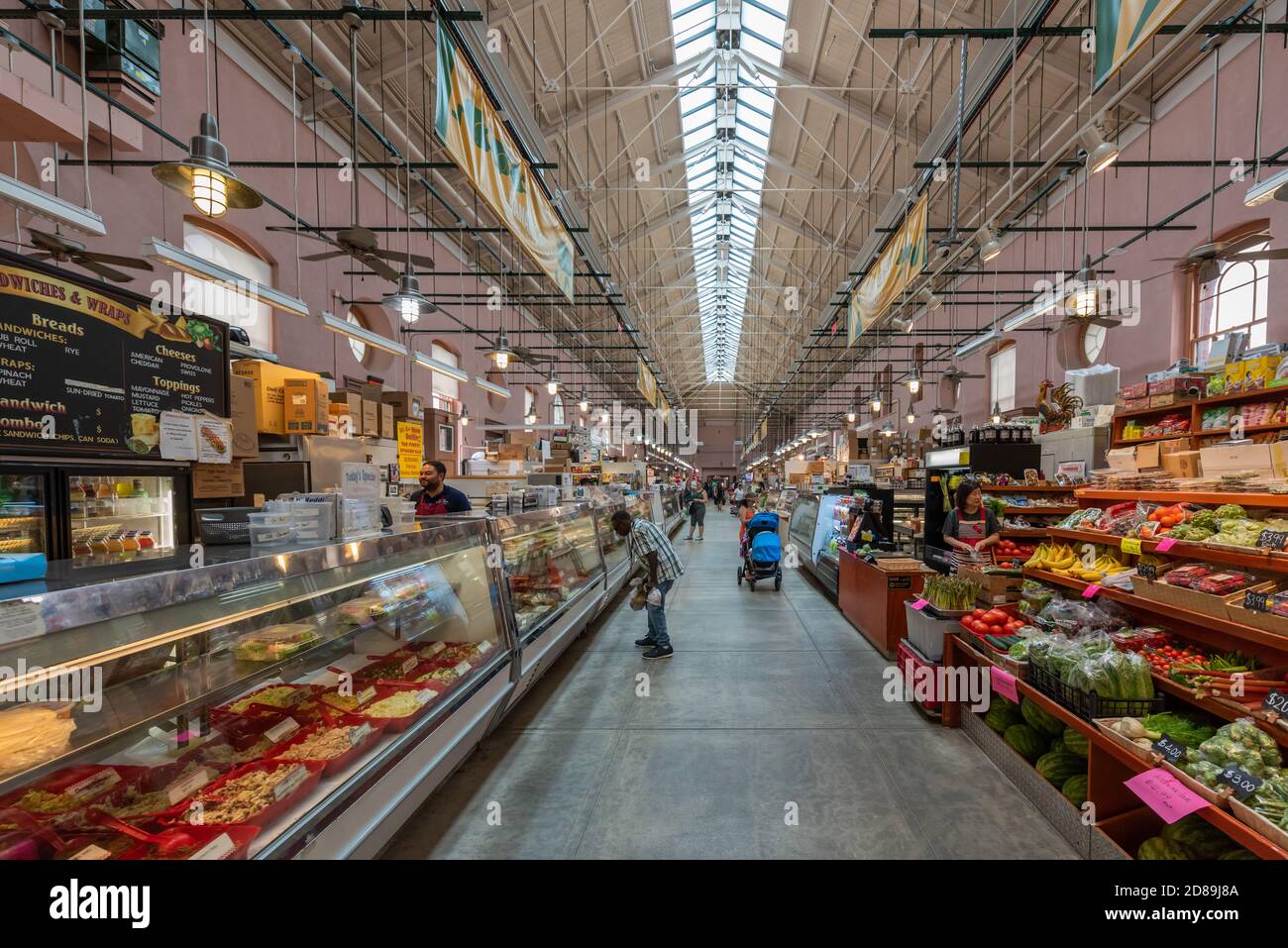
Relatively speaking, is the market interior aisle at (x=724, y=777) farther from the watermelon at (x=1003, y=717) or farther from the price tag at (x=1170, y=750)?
the price tag at (x=1170, y=750)

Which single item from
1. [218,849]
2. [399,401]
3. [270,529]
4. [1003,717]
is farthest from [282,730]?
[399,401]

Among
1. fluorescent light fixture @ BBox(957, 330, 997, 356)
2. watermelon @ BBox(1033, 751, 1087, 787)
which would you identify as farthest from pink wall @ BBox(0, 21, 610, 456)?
fluorescent light fixture @ BBox(957, 330, 997, 356)

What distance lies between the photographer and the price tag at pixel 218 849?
5.02 ft

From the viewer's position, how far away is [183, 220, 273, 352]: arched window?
26.2 feet

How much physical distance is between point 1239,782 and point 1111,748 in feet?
1.63

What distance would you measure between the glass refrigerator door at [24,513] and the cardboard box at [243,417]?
2156 millimetres

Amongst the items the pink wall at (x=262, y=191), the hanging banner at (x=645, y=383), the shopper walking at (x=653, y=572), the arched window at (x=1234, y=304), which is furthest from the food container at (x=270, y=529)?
the hanging banner at (x=645, y=383)

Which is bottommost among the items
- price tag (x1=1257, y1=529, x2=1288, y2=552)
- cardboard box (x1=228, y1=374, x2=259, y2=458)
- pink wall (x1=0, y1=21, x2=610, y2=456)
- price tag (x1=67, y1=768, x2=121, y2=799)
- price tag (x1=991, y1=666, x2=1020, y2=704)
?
price tag (x1=991, y1=666, x2=1020, y2=704)

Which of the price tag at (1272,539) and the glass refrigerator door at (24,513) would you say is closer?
the price tag at (1272,539)

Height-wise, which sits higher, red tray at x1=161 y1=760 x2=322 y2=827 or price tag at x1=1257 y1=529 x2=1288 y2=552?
price tag at x1=1257 y1=529 x2=1288 y2=552

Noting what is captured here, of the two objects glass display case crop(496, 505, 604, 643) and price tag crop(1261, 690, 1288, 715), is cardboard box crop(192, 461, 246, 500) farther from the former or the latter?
price tag crop(1261, 690, 1288, 715)

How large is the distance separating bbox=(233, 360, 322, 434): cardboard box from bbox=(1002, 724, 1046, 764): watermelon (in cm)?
695

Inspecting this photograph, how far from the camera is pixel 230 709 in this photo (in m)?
2.21
